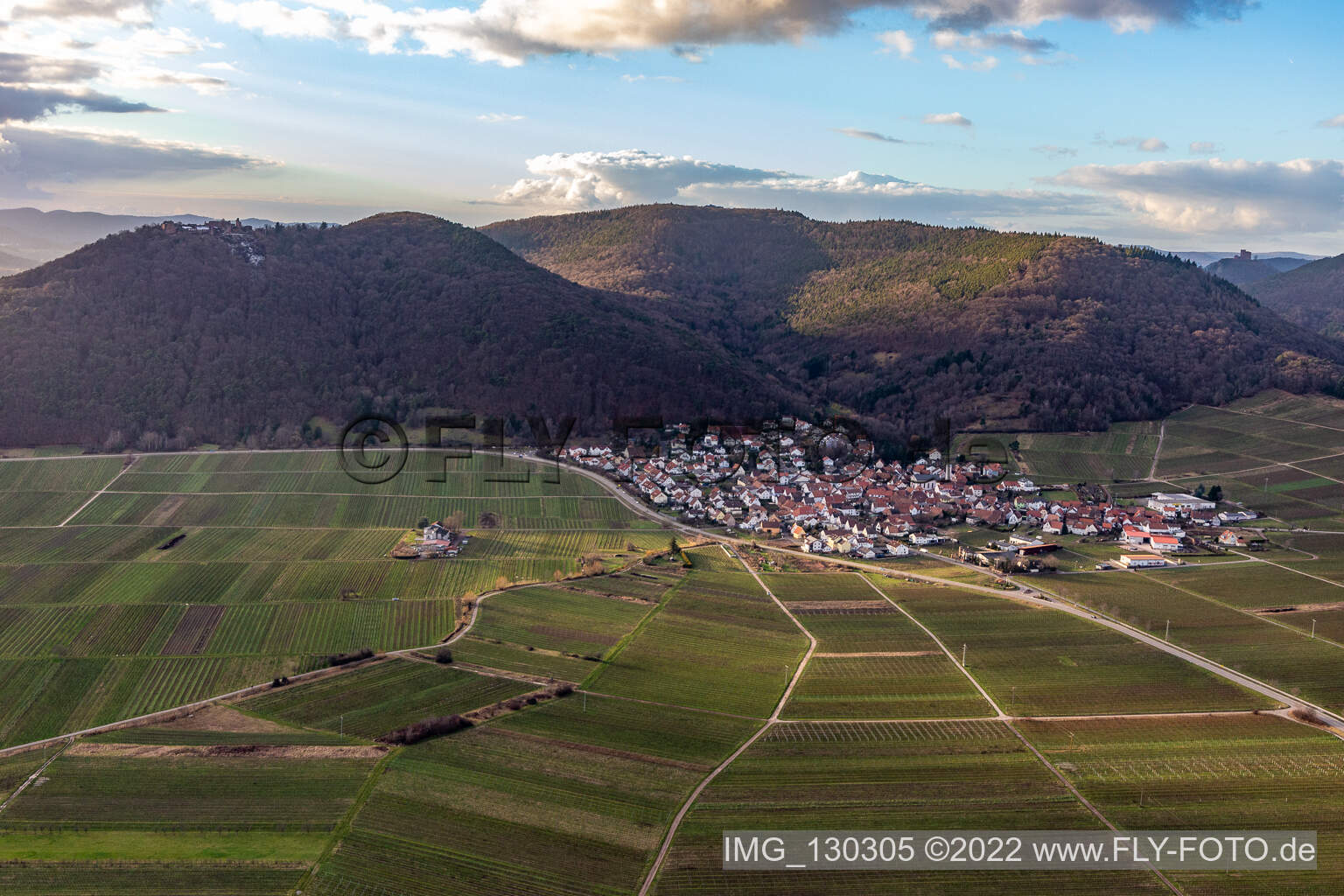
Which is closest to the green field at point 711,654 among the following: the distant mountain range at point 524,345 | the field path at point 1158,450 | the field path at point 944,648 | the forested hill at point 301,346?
the field path at point 944,648

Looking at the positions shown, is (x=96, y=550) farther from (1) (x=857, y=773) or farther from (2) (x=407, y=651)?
(1) (x=857, y=773)

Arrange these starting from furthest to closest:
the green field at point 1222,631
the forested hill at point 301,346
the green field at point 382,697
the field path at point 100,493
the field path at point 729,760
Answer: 1. the forested hill at point 301,346
2. the field path at point 100,493
3. the green field at point 1222,631
4. the green field at point 382,697
5. the field path at point 729,760

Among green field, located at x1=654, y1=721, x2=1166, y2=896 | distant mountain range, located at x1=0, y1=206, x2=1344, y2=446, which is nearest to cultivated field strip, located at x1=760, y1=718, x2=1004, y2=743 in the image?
green field, located at x1=654, y1=721, x2=1166, y2=896

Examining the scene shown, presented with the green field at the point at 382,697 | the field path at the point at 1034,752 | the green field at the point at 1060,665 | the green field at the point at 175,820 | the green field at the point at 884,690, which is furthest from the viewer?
the green field at the point at 1060,665

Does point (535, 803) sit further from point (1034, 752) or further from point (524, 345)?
point (524, 345)

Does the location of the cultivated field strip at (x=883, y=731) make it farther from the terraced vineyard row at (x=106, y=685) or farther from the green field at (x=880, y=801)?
the terraced vineyard row at (x=106, y=685)

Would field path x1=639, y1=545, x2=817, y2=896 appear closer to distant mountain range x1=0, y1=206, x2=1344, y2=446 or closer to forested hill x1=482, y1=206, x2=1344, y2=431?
distant mountain range x1=0, y1=206, x2=1344, y2=446

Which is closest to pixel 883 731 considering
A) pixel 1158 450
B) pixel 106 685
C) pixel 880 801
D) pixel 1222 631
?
pixel 880 801
